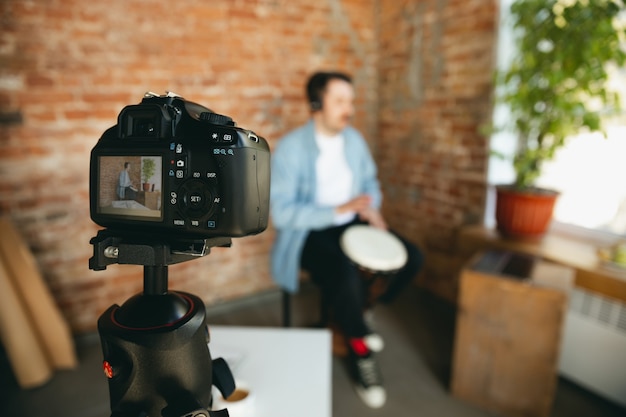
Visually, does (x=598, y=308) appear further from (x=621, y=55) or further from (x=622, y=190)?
(x=621, y=55)

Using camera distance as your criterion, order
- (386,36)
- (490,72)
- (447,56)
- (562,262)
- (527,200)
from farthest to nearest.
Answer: (386,36) → (447,56) → (490,72) → (527,200) → (562,262)

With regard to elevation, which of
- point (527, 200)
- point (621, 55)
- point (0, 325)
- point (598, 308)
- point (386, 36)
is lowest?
point (0, 325)

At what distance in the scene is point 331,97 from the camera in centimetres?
206

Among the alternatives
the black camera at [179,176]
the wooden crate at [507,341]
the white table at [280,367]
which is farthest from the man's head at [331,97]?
the black camera at [179,176]

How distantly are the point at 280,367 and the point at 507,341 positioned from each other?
1027mm

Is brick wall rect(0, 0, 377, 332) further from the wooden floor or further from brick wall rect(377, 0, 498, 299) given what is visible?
brick wall rect(377, 0, 498, 299)

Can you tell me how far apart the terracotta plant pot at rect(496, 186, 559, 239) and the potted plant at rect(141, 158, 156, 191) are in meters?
1.79

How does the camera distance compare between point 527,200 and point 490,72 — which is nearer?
point 527,200

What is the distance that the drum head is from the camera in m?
1.76

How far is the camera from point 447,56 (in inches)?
96.4

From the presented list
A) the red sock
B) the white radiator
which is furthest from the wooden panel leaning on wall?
the white radiator

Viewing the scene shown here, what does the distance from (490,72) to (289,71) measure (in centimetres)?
123

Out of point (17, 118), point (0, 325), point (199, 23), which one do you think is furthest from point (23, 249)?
point (199, 23)

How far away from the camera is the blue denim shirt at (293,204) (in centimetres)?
196
